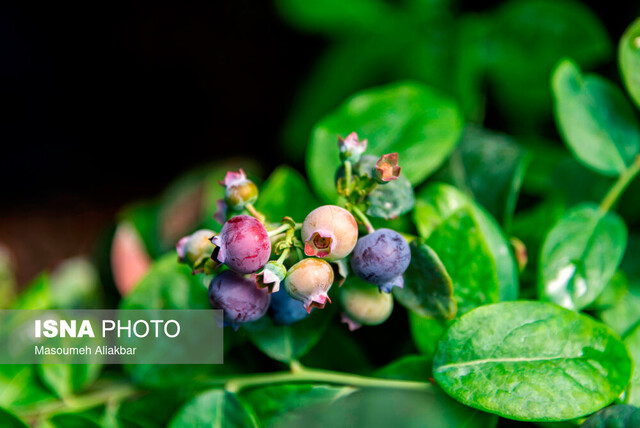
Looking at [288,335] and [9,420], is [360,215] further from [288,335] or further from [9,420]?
[9,420]

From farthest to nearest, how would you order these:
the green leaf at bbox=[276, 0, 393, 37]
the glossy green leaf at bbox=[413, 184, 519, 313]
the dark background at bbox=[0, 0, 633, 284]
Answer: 1. the dark background at bbox=[0, 0, 633, 284]
2. the green leaf at bbox=[276, 0, 393, 37]
3. the glossy green leaf at bbox=[413, 184, 519, 313]

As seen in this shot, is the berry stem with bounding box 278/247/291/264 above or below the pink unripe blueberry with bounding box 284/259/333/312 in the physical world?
above

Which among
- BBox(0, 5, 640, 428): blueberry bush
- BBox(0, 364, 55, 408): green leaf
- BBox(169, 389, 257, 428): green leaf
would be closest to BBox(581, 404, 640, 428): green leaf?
BBox(0, 5, 640, 428): blueberry bush

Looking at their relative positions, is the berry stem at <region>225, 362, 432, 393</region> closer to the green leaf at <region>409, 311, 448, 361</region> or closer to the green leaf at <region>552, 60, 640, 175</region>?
the green leaf at <region>409, 311, 448, 361</region>

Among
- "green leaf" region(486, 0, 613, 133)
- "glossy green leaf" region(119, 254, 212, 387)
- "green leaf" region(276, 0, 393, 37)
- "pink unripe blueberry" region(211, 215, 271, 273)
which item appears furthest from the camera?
"green leaf" region(276, 0, 393, 37)

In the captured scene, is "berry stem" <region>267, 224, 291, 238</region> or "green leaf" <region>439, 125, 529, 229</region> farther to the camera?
"green leaf" <region>439, 125, 529, 229</region>

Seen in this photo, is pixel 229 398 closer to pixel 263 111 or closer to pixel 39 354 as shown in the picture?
pixel 39 354

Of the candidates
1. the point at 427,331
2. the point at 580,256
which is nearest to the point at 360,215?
the point at 427,331

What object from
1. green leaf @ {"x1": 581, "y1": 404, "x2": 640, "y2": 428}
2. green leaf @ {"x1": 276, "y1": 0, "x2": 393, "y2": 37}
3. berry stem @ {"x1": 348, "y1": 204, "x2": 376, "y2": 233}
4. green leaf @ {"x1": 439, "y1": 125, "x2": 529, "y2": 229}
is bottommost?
green leaf @ {"x1": 581, "y1": 404, "x2": 640, "y2": 428}
